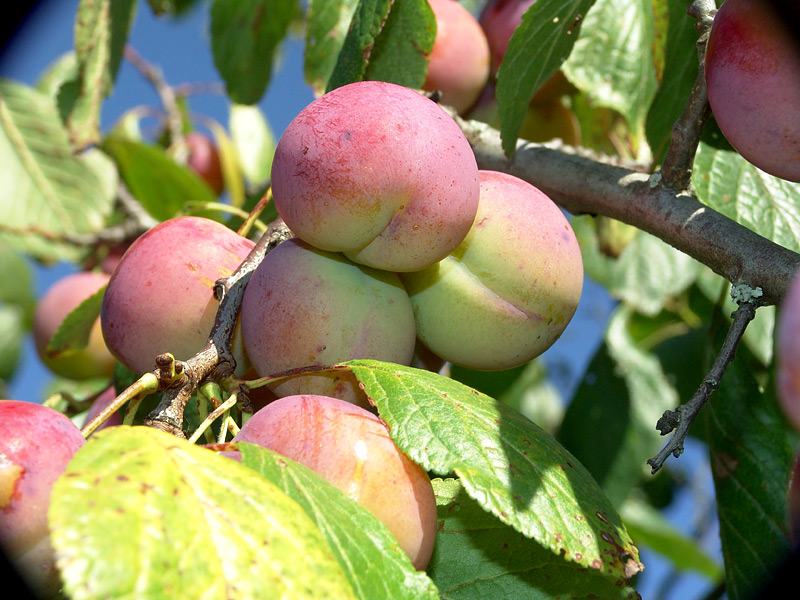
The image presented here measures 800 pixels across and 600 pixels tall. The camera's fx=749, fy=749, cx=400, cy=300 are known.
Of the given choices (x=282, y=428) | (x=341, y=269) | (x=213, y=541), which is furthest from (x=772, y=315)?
(x=213, y=541)

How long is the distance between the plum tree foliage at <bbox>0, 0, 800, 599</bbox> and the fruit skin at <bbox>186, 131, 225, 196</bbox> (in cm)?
99

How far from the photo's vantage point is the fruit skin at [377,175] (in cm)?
65

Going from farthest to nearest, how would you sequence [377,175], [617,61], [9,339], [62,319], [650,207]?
1. [9,339]
2. [62,319]
3. [617,61]
4. [650,207]
5. [377,175]

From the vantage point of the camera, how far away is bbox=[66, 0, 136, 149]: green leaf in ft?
4.39

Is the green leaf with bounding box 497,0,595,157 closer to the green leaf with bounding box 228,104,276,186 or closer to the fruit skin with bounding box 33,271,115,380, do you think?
the fruit skin with bounding box 33,271,115,380

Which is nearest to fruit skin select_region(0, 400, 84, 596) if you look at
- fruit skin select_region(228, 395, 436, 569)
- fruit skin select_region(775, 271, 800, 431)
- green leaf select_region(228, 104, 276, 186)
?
fruit skin select_region(228, 395, 436, 569)

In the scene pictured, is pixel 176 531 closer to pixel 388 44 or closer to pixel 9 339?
pixel 388 44

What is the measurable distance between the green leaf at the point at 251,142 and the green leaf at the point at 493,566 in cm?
156

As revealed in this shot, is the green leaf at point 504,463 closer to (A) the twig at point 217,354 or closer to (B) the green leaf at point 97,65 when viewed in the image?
(A) the twig at point 217,354

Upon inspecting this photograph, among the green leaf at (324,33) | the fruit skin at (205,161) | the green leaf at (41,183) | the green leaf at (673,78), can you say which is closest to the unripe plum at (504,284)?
the green leaf at (673,78)

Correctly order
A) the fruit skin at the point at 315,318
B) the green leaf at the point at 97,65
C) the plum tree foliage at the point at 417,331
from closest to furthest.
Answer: the plum tree foliage at the point at 417,331 → the fruit skin at the point at 315,318 → the green leaf at the point at 97,65

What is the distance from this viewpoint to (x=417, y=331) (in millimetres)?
809

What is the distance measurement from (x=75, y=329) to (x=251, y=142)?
1209mm

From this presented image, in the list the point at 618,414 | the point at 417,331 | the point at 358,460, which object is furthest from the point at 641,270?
the point at 358,460
